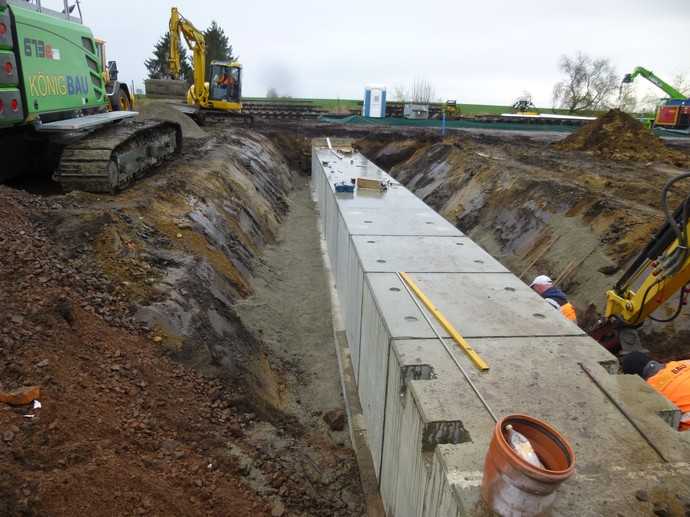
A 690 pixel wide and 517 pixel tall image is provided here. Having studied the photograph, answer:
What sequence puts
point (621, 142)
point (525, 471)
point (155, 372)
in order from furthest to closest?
1. point (621, 142)
2. point (155, 372)
3. point (525, 471)

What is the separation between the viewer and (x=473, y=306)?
4820 millimetres

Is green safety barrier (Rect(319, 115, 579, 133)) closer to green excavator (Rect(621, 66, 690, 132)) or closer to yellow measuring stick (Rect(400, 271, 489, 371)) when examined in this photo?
green excavator (Rect(621, 66, 690, 132))

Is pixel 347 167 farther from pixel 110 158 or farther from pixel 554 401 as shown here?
pixel 554 401

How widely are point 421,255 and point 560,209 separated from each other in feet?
19.4

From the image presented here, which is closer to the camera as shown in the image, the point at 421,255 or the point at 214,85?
the point at 421,255

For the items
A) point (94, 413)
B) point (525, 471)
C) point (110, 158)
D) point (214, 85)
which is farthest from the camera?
point (214, 85)

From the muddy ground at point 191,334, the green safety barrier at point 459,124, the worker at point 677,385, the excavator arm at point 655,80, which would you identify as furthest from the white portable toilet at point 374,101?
the worker at point 677,385

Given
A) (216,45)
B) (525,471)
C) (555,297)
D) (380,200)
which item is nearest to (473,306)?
(555,297)

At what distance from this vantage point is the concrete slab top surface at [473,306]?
14.1 ft

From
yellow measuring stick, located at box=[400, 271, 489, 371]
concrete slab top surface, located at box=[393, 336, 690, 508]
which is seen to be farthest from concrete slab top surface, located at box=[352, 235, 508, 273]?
concrete slab top surface, located at box=[393, 336, 690, 508]

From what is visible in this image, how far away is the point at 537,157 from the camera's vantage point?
17281 millimetres

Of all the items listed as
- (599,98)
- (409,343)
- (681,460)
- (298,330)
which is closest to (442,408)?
(409,343)

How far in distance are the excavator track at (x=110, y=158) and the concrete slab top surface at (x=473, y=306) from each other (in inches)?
212

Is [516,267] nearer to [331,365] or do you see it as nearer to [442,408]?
[331,365]
